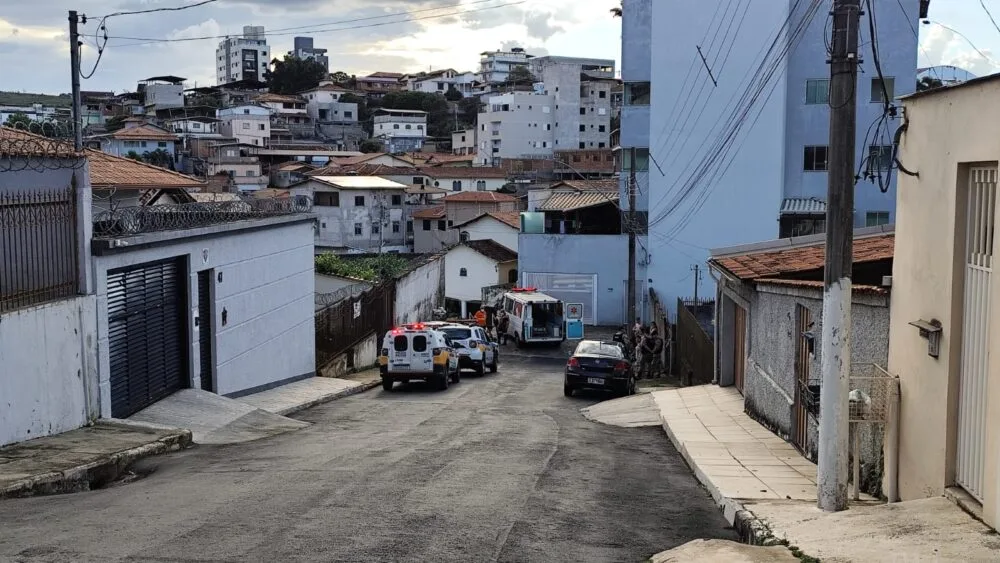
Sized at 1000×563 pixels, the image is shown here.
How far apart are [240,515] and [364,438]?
7.33 metres

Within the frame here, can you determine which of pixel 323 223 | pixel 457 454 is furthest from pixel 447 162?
pixel 457 454

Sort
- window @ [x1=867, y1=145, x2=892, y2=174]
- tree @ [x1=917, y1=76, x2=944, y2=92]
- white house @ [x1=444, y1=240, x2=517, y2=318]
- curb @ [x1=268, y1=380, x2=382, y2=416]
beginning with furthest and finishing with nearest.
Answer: white house @ [x1=444, y1=240, x2=517, y2=318] < curb @ [x1=268, y1=380, x2=382, y2=416] < window @ [x1=867, y1=145, x2=892, y2=174] < tree @ [x1=917, y1=76, x2=944, y2=92]

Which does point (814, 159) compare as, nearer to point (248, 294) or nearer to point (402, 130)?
point (248, 294)

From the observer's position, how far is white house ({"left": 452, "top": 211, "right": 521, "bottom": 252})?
7206 cm

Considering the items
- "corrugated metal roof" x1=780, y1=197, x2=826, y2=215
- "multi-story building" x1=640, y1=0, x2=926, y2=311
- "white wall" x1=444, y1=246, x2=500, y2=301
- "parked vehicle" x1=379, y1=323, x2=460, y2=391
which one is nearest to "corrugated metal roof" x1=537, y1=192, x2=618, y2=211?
"multi-story building" x1=640, y1=0, x2=926, y2=311

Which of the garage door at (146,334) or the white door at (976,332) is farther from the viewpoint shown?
the garage door at (146,334)

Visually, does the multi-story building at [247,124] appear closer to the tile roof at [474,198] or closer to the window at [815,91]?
the tile roof at [474,198]

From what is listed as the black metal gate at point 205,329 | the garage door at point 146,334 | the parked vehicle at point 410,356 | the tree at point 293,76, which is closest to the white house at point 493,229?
the parked vehicle at point 410,356

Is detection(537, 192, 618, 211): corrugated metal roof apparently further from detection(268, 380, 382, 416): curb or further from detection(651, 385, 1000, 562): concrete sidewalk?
detection(651, 385, 1000, 562): concrete sidewalk

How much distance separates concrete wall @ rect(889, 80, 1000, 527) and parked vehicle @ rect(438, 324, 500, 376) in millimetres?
23120

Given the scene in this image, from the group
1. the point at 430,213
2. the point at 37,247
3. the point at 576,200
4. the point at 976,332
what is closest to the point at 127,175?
the point at 37,247

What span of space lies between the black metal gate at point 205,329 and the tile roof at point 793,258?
10.6 meters

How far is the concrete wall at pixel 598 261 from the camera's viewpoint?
5325 centimetres

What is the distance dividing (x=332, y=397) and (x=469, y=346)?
8958 mm
